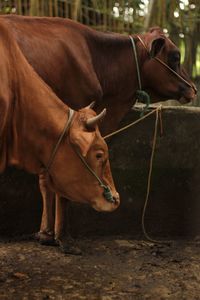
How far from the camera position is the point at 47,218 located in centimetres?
456

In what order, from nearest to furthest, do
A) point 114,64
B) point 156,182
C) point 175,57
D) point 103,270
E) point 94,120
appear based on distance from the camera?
point 94,120
point 103,270
point 114,64
point 175,57
point 156,182

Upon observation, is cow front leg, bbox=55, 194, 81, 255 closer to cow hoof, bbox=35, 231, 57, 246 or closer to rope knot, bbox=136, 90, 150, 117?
cow hoof, bbox=35, 231, 57, 246

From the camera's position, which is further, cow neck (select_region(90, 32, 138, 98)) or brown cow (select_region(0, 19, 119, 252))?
cow neck (select_region(90, 32, 138, 98))

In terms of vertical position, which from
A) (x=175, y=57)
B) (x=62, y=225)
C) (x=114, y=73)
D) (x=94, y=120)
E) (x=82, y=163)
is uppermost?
(x=175, y=57)

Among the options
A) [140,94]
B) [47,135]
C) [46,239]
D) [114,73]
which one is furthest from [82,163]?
[140,94]

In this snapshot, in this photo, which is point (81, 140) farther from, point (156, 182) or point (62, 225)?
point (156, 182)

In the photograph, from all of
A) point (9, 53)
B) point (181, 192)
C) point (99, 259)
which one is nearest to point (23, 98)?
point (9, 53)

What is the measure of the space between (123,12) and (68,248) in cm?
282

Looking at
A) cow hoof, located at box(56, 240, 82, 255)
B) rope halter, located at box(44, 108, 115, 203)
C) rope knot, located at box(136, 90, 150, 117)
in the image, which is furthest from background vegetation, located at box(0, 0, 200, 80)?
rope halter, located at box(44, 108, 115, 203)

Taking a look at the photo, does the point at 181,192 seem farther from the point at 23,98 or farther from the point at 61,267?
the point at 23,98

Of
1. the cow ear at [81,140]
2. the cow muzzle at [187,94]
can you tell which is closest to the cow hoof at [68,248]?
the cow ear at [81,140]

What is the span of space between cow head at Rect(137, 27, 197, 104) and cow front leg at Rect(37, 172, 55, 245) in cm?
121

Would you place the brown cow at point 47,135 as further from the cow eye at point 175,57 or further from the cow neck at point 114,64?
the cow eye at point 175,57

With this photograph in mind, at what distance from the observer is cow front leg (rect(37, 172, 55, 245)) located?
177 inches
